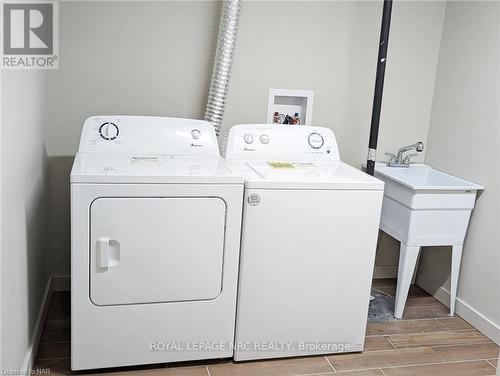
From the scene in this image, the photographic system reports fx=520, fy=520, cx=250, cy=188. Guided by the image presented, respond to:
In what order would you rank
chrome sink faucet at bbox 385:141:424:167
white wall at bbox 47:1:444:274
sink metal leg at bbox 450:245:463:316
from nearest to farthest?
1. white wall at bbox 47:1:444:274
2. sink metal leg at bbox 450:245:463:316
3. chrome sink faucet at bbox 385:141:424:167

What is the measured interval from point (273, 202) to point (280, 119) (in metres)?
0.95

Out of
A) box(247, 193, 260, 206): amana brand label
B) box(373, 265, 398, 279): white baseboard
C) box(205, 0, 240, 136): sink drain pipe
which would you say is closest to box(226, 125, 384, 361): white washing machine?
box(247, 193, 260, 206): amana brand label

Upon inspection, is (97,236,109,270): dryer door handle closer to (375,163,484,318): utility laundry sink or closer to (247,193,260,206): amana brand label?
(247,193,260,206): amana brand label

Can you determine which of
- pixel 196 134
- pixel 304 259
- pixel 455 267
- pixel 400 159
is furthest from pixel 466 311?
pixel 196 134

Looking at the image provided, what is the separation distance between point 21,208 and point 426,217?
6.55ft

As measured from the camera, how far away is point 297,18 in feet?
9.73

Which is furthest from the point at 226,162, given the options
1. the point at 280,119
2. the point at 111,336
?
the point at 111,336

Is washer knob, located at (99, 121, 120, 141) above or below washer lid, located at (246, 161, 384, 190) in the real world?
above

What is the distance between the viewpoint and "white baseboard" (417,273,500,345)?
275 centimetres

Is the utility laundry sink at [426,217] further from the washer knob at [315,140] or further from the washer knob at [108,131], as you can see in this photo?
the washer knob at [108,131]

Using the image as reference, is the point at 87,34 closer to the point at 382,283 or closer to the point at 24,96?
the point at 24,96

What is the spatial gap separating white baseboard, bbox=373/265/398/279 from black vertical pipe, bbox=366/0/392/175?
0.84 metres

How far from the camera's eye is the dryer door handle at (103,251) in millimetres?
2090

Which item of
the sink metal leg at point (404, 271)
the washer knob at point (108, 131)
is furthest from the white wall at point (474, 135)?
the washer knob at point (108, 131)
